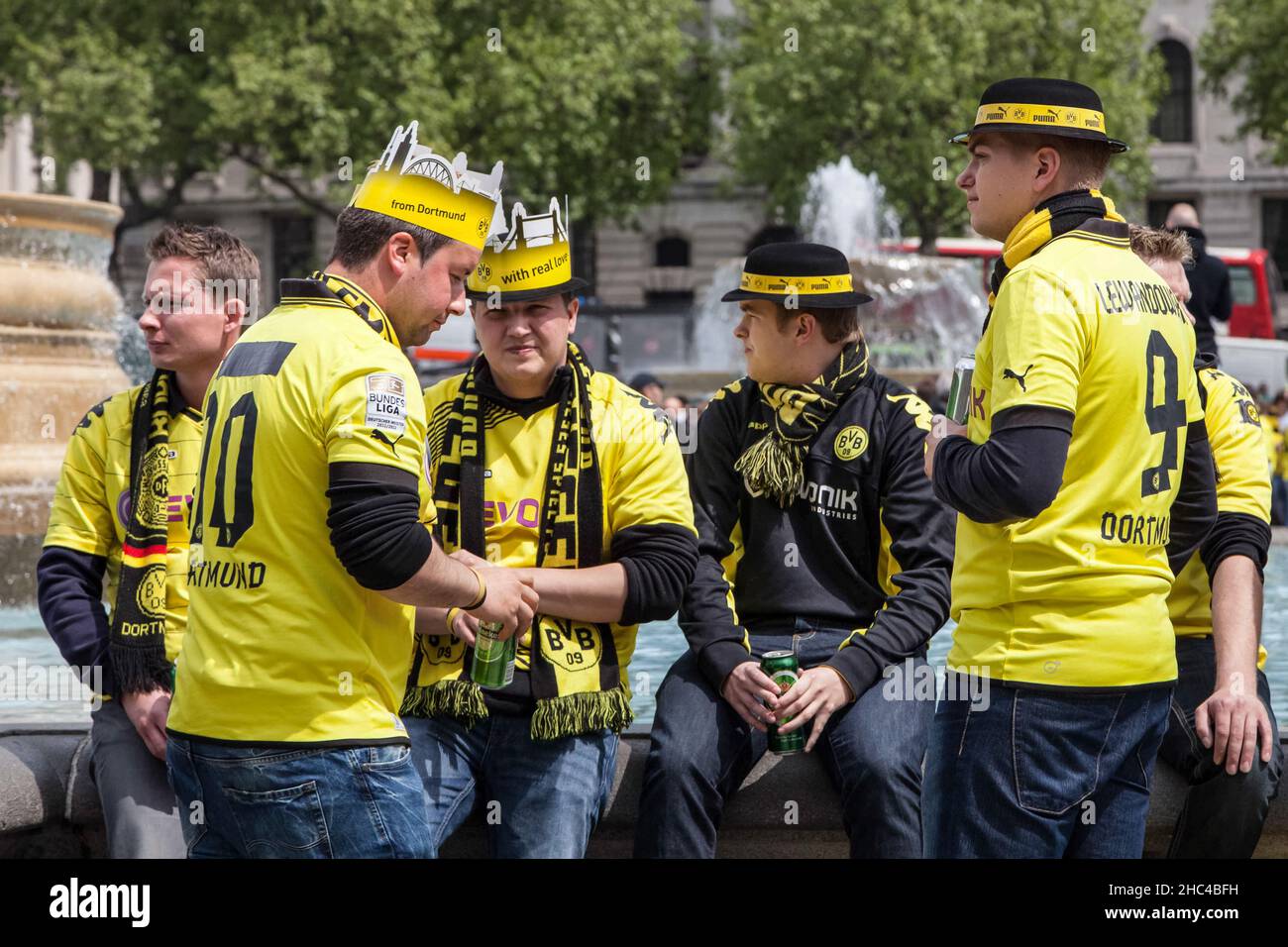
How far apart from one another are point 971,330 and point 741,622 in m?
19.1

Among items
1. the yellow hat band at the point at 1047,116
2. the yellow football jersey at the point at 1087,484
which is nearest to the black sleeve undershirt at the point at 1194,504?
the yellow football jersey at the point at 1087,484

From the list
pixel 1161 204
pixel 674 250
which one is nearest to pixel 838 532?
pixel 674 250

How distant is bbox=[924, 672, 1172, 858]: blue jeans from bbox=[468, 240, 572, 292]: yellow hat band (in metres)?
1.47

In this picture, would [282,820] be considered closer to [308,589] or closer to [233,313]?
[308,589]

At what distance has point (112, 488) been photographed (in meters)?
3.87

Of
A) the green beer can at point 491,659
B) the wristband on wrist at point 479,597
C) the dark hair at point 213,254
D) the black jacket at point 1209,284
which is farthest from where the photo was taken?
the black jacket at point 1209,284

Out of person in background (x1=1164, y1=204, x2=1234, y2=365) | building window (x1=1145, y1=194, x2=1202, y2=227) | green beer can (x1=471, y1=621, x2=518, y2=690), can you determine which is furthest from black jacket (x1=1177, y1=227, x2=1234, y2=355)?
building window (x1=1145, y1=194, x2=1202, y2=227)

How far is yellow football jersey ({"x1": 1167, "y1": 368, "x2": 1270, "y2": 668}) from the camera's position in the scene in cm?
402

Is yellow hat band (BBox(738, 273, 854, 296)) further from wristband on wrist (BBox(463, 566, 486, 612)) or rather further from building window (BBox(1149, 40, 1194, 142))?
building window (BBox(1149, 40, 1194, 142))

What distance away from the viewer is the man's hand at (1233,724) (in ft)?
→ 11.8

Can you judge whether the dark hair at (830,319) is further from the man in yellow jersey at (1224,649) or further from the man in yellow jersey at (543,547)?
the man in yellow jersey at (1224,649)

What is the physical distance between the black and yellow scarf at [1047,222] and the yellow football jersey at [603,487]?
3.06 feet

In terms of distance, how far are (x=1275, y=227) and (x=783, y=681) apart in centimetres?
4210

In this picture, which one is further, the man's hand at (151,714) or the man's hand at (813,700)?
the man's hand at (813,700)
